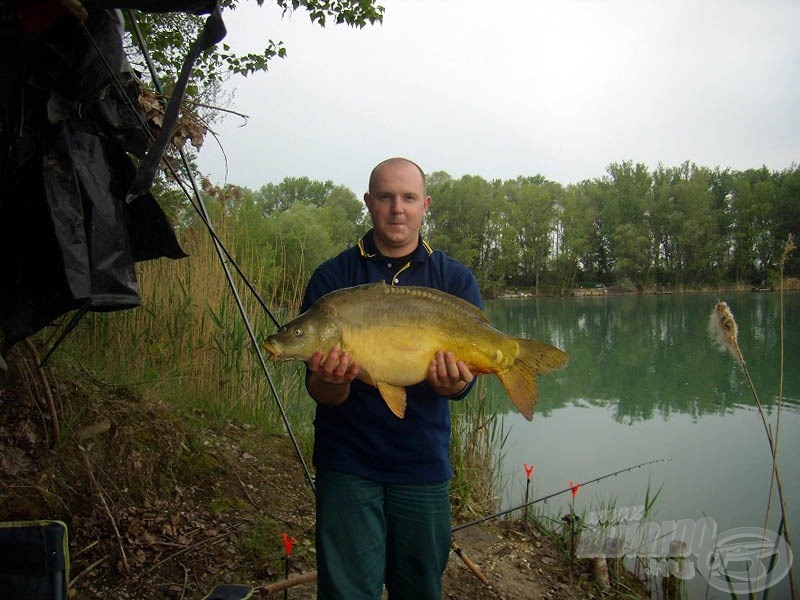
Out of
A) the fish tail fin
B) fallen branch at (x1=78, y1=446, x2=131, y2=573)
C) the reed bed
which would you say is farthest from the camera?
the reed bed

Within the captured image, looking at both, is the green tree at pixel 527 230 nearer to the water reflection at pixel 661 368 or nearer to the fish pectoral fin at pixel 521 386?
the water reflection at pixel 661 368

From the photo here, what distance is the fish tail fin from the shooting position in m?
1.85

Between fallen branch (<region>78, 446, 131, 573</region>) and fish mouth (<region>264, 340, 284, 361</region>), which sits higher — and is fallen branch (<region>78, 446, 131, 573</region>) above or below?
below

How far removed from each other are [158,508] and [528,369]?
6.41ft

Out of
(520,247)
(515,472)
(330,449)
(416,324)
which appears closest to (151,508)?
(330,449)

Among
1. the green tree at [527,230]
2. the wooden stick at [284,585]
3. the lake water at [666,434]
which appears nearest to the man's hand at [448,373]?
the wooden stick at [284,585]

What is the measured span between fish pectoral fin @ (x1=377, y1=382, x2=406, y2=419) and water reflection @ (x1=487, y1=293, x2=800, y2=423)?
4.15 m

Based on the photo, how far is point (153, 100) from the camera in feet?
6.41

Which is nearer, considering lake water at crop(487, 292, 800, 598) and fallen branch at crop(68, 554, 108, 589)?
fallen branch at crop(68, 554, 108, 589)

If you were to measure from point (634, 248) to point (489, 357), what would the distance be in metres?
39.8

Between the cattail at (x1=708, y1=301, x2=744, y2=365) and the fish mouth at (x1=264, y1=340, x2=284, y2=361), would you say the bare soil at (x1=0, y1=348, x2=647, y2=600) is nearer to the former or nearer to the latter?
the fish mouth at (x1=264, y1=340, x2=284, y2=361)

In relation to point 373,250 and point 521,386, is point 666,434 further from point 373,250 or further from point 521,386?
point 373,250

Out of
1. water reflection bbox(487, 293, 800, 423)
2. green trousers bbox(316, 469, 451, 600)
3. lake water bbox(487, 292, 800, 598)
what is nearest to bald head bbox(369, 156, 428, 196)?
green trousers bbox(316, 469, 451, 600)

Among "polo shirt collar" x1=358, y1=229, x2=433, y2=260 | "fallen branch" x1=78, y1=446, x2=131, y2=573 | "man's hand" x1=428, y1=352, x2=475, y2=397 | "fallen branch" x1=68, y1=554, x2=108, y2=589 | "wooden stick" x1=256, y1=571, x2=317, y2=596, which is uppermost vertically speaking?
"polo shirt collar" x1=358, y1=229, x2=433, y2=260
